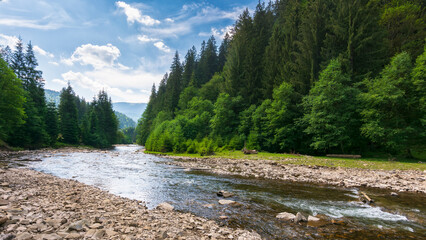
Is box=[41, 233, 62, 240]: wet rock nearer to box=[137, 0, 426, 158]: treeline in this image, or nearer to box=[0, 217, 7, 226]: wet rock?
box=[0, 217, 7, 226]: wet rock

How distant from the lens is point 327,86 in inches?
981

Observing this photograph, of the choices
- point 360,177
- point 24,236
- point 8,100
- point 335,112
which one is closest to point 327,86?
point 335,112

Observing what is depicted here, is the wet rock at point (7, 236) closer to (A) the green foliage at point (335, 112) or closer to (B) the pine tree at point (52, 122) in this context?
(A) the green foliage at point (335, 112)

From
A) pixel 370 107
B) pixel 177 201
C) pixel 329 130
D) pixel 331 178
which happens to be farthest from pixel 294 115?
pixel 177 201

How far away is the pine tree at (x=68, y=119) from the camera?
2298 inches

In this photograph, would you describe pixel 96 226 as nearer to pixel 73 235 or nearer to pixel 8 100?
pixel 73 235

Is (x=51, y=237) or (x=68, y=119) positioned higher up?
(x=68, y=119)

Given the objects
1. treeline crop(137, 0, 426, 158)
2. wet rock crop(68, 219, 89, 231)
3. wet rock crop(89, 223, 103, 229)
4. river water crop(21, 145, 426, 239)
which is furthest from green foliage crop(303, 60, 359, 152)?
wet rock crop(68, 219, 89, 231)

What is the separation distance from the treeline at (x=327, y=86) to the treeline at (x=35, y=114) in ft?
84.5

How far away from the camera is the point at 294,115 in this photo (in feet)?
101

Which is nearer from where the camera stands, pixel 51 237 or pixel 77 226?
pixel 51 237

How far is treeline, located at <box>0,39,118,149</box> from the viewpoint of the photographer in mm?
31422

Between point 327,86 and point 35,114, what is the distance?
199 ft

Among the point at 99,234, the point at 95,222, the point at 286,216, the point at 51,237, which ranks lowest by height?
the point at 286,216
